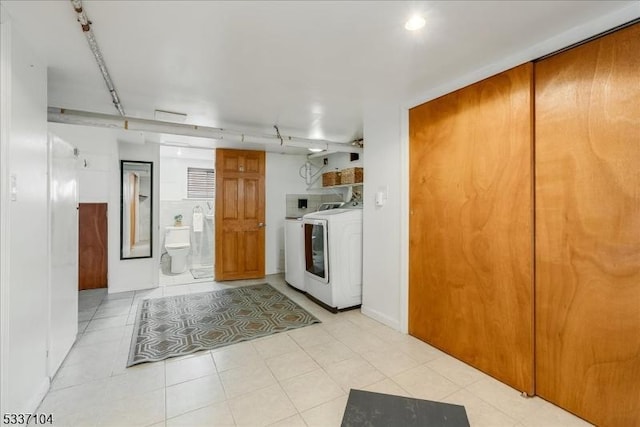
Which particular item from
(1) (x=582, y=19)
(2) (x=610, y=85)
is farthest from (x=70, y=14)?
(2) (x=610, y=85)

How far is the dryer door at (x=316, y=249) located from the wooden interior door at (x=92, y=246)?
3.19m

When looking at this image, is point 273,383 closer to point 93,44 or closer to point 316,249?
point 316,249

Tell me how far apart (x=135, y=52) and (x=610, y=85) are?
2869 millimetres

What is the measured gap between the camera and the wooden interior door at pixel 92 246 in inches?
169

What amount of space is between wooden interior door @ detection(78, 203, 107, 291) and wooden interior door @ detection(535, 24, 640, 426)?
5427 millimetres

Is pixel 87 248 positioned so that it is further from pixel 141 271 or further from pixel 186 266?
pixel 186 266

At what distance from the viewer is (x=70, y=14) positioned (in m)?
1.51

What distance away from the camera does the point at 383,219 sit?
3.04 m

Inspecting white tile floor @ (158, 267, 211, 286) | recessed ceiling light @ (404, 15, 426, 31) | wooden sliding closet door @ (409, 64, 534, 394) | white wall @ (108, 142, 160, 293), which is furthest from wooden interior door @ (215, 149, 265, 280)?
recessed ceiling light @ (404, 15, 426, 31)

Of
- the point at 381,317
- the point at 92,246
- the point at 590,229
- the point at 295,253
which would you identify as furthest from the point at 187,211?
the point at 590,229

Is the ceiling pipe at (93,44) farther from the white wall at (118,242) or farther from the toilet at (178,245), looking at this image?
the toilet at (178,245)

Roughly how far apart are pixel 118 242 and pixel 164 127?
2.33 m

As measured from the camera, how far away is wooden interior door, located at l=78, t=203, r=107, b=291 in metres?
4.30

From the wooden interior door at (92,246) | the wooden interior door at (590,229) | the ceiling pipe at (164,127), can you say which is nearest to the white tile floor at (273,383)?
the wooden interior door at (590,229)
